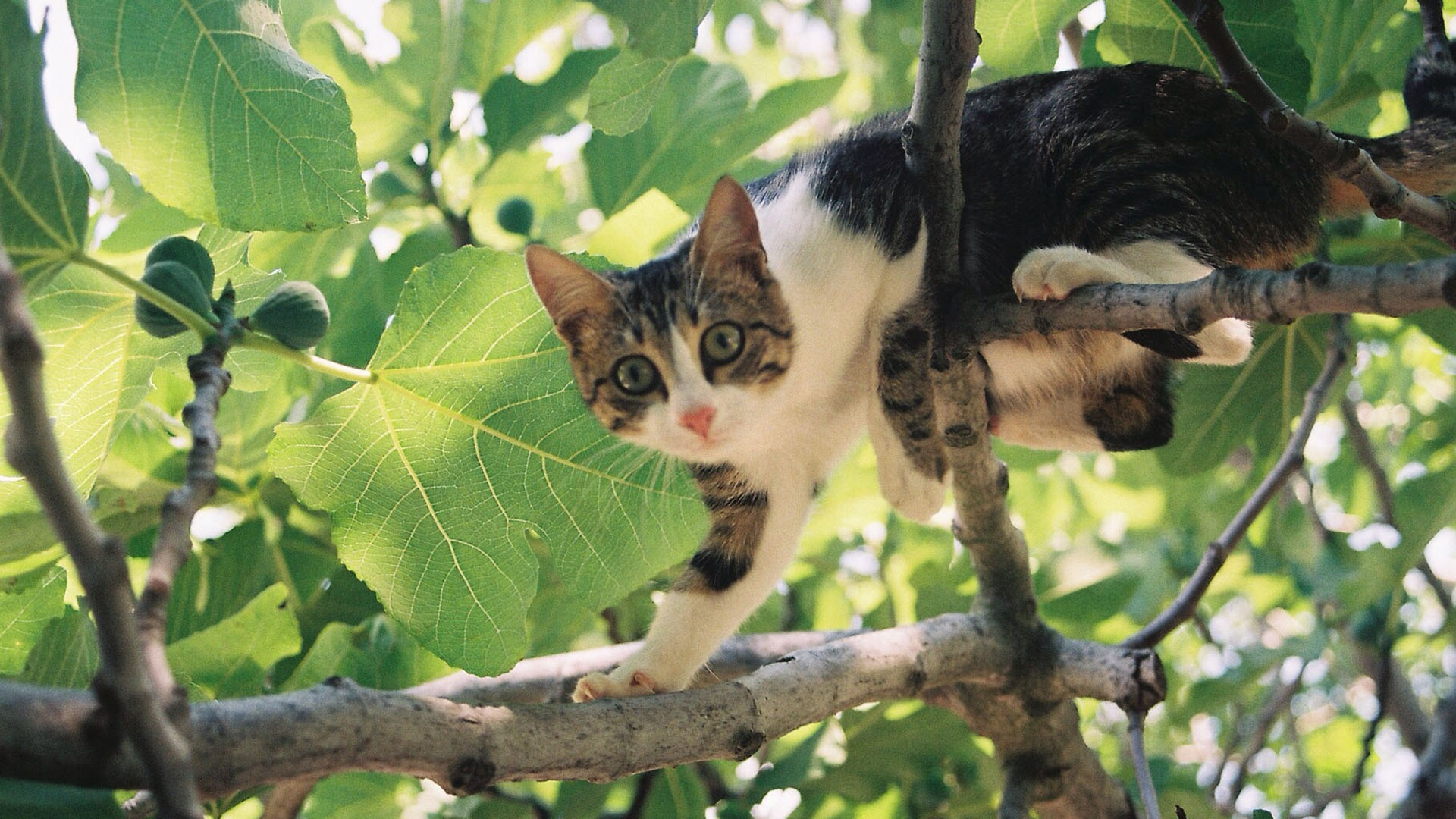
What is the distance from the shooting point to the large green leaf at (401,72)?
2.38 meters

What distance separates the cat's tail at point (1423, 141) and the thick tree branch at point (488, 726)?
1038mm

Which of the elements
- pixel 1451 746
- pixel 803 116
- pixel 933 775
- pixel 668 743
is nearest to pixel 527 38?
pixel 803 116

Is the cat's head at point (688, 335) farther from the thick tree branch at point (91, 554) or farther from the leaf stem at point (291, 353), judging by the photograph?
the thick tree branch at point (91, 554)

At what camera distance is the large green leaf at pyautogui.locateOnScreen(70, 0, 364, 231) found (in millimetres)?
1430

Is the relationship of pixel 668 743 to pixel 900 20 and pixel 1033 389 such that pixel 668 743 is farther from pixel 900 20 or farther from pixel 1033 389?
pixel 900 20

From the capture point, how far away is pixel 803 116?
2.54 metres

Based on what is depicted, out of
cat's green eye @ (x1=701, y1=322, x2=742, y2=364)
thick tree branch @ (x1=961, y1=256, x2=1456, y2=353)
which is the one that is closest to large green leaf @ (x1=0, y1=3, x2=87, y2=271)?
cat's green eye @ (x1=701, y1=322, x2=742, y2=364)

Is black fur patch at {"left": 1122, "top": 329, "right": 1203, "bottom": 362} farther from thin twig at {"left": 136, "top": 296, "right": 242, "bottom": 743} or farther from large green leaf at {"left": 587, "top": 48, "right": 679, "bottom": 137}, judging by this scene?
thin twig at {"left": 136, "top": 296, "right": 242, "bottom": 743}

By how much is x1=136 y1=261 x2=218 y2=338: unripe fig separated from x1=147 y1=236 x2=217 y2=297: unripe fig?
3 cm

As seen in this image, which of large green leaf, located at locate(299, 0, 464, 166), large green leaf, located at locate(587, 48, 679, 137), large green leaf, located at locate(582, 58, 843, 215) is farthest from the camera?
large green leaf, located at locate(582, 58, 843, 215)

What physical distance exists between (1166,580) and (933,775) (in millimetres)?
852

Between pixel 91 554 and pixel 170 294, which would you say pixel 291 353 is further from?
pixel 91 554

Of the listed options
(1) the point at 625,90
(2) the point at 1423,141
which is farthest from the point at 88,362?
(2) the point at 1423,141

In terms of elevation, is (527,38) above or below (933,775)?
above
